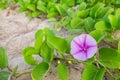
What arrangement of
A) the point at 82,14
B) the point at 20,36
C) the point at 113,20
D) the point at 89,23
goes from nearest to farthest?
the point at 113,20 < the point at 89,23 < the point at 82,14 < the point at 20,36

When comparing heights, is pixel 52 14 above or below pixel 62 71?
above

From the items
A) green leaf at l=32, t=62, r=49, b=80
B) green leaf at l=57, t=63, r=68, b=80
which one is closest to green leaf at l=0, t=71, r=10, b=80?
green leaf at l=32, t=62, r=49, b=80

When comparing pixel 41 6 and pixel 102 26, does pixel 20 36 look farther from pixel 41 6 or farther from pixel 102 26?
pixel 102 26

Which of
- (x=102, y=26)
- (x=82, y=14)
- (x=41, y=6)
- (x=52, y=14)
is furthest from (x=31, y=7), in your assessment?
(x=102, y=26)

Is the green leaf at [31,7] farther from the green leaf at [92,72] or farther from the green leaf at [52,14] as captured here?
the green leaf at [92,72]

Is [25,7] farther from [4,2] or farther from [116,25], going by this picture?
[116,25]

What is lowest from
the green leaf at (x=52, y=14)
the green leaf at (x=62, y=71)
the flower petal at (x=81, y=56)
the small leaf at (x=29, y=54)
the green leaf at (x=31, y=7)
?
the green leaf at (x=62, y=71)

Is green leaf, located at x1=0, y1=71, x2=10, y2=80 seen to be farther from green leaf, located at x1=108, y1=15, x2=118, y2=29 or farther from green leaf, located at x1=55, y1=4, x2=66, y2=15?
green leaf, located at x1=55, y1=4, x2=66, y2=15

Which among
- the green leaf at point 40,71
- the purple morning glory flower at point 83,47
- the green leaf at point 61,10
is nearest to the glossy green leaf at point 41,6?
the green leaf at point 61,10
